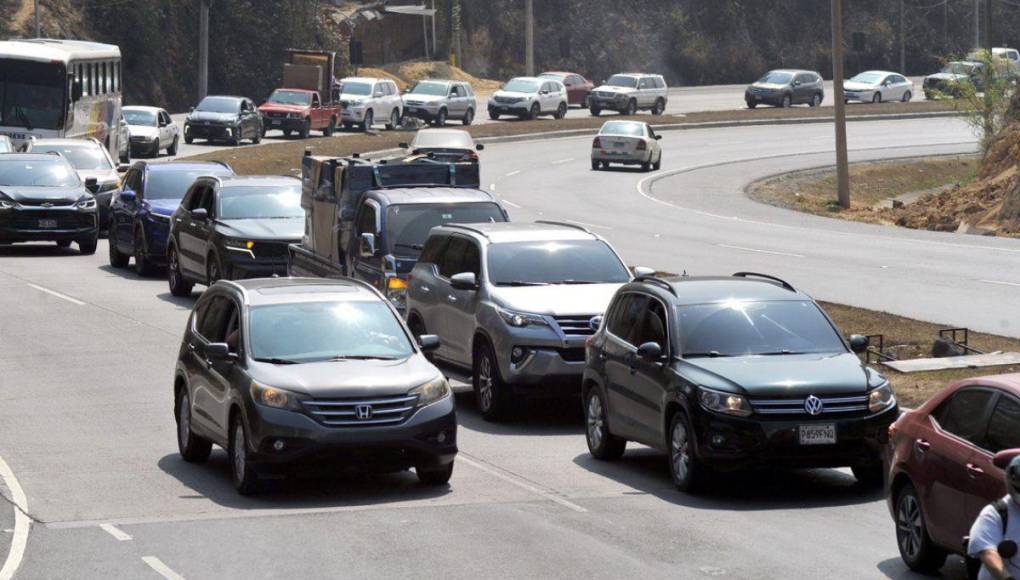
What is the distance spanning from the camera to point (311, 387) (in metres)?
12.9

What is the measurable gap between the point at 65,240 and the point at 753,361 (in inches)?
880

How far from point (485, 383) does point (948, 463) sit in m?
7.86

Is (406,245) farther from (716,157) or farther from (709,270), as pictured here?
(716,157)

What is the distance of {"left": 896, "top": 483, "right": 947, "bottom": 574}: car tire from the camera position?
1017cm

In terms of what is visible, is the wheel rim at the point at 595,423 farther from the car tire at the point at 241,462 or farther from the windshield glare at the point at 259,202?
the windshield glare at the point at 259,202

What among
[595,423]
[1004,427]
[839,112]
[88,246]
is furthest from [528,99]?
[1004,427]

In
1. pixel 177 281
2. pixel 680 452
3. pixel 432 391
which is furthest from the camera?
pixel 177 281

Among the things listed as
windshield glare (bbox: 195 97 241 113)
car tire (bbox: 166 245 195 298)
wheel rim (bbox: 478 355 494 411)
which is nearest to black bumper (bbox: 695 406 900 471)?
wheel rim (bbox: 478 355 494 411)

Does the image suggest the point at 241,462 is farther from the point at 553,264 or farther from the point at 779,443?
the point at 553,264

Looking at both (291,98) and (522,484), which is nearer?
(522,484)

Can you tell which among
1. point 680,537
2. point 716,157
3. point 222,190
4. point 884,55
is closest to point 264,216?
point 222,190

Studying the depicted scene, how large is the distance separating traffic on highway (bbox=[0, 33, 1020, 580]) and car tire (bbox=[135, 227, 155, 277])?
5.69ft

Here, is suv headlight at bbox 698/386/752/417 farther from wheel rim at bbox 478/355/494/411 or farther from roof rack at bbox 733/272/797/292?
wheel rim at bbox 478/355/494/411

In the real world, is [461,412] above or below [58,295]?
below
